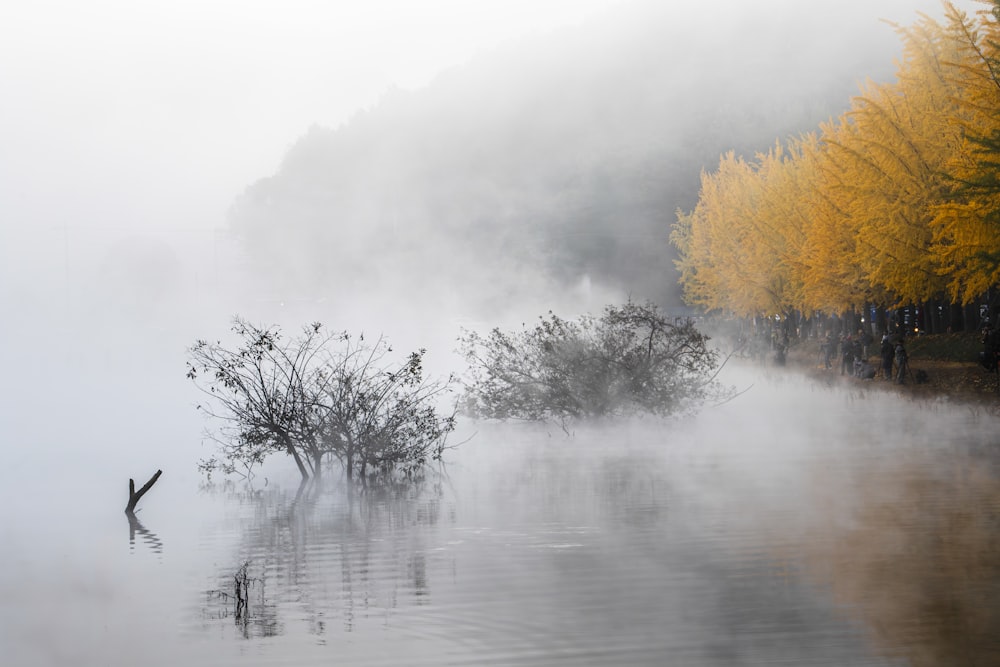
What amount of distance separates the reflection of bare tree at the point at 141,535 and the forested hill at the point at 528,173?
97.2 metres

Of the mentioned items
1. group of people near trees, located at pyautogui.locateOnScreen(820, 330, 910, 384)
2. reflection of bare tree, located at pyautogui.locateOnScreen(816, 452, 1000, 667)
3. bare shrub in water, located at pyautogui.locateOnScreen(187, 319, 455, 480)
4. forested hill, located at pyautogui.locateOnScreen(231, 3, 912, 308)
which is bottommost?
A: reflection of bare tree, located at pyautogui.locateOnScreen(816, 452, 1000, 667)

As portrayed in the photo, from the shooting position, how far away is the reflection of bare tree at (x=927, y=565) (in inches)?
451

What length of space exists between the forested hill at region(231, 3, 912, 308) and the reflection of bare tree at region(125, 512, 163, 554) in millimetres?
97160

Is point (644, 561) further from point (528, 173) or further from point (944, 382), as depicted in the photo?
point (528, 173)

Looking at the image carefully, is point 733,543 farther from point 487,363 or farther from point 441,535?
point 487,363

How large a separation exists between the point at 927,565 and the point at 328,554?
7122 millimetres

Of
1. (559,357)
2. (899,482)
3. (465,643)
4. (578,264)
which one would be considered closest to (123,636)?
(465,643)

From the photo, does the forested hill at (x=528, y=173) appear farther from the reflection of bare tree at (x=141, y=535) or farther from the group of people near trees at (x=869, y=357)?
the reflection of bare tree at (x=141, y=535)

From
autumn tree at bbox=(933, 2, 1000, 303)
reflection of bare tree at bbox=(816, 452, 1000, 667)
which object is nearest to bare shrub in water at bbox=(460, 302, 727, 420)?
autumn tree at bbox=(933, 2, 1000, 303)

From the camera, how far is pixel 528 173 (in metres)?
161

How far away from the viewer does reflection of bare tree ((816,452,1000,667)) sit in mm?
11453

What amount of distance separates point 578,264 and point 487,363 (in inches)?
3870

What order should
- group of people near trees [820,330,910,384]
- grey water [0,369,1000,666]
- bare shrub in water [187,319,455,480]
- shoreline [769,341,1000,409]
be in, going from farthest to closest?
group of people near trees [820,330,910,384]
shoreline [769,341,1000,409]
bare shrub in water [187,319,455,480]
grey water [0,369,1000,666]

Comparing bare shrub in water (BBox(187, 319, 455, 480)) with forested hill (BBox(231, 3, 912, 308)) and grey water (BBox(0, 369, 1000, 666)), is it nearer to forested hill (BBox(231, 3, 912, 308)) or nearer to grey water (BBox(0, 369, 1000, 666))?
grey water (BBox(0, 369, 1000, 666))
